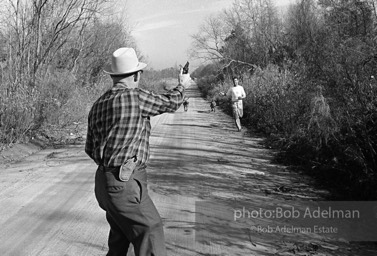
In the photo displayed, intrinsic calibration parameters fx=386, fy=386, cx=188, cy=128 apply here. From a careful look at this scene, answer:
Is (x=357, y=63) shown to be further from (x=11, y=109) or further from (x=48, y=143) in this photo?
(x=48, y=143)

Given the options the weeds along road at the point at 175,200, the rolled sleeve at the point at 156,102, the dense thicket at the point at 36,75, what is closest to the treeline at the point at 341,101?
the weeds along road at the point at 175,200

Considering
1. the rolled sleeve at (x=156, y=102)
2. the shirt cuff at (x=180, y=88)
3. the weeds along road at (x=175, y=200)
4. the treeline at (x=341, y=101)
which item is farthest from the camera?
the treeline at (x=341, y=101)

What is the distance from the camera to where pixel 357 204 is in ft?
17.3

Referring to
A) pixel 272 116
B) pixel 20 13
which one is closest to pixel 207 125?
pixel 272 116

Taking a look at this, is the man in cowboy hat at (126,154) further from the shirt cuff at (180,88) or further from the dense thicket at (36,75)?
the dense thicket at (36,75)

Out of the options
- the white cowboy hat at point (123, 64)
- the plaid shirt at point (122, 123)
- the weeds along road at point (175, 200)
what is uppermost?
the white cowboy hat at point (123, 64)

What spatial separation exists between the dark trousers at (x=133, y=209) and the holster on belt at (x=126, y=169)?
0.04m

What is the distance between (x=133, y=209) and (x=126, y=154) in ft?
1.26

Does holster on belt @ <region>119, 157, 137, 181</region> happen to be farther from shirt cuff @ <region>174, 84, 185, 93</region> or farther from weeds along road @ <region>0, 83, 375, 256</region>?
weeds along road @ <region>0, 83, 375, 256</region>

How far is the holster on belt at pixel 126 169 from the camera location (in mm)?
2609

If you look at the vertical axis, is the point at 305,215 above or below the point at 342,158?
below

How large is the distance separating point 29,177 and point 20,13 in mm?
7345

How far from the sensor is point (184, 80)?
335 centimetres

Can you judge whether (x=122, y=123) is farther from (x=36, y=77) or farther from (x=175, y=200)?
(x=36, y=77)
